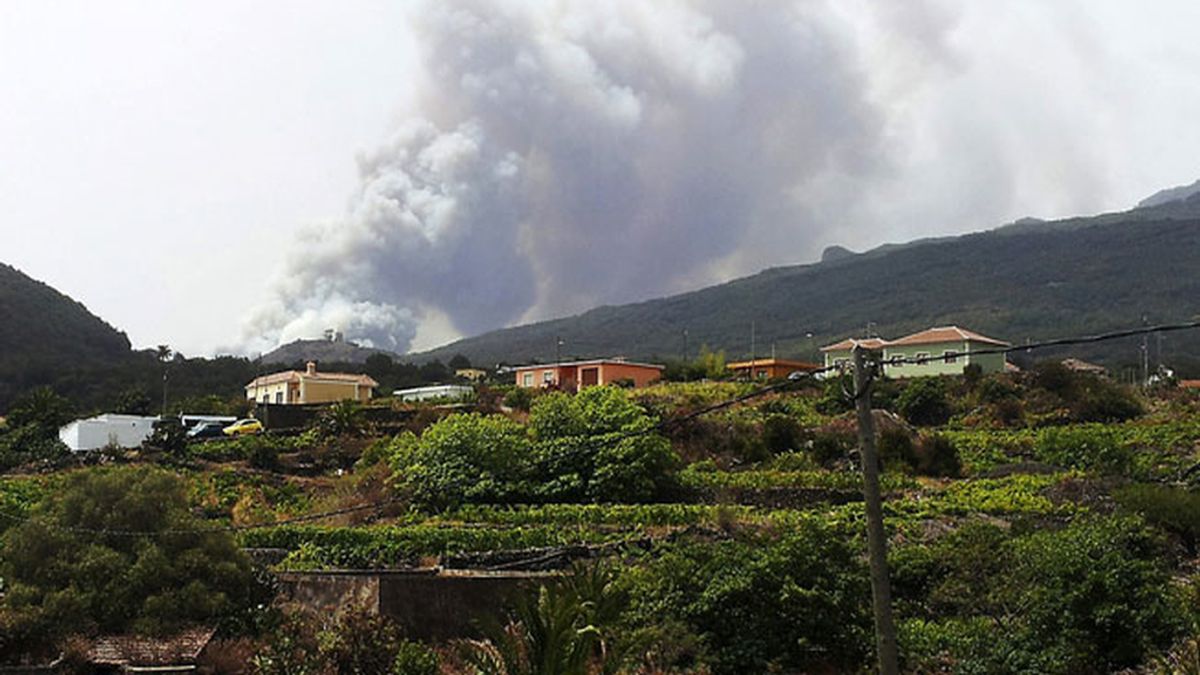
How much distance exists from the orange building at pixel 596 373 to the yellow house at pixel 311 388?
11.3 m

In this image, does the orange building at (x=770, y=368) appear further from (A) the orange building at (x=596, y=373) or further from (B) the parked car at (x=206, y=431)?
(B) the parked car at (x=206, y=431)

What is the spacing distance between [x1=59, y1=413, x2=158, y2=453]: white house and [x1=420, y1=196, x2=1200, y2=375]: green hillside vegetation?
6670cm

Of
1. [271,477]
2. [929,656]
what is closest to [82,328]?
[271,477]

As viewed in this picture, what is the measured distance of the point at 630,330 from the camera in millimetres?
158000

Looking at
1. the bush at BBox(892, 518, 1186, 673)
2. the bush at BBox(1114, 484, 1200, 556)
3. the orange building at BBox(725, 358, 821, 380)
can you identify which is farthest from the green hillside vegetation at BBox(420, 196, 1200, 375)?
the bush at BBox(892, 518, 1186, 673)

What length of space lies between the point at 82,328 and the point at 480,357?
58.6 meters

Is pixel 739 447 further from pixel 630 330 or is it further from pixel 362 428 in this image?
pixel 630 330

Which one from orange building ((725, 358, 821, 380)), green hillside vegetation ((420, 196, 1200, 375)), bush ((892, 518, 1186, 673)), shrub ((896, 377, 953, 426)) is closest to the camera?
bush ((892, 518, 1186, 673))

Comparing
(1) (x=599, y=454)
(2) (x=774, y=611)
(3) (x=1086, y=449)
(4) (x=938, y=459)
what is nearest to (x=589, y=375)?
(4) (x=938, y=459)

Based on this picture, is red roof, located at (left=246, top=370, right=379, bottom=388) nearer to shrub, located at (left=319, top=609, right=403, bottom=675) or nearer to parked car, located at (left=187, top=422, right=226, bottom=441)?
parked car, located at (left=187, top=422, right=226, bottom=441)

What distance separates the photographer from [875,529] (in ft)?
32.8

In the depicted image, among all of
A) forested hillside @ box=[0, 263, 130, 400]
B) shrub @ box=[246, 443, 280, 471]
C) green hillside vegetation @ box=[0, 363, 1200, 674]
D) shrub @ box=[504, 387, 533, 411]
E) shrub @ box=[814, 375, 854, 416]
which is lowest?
green hillside vegetation @ box=[0, 363, 1200, 674]

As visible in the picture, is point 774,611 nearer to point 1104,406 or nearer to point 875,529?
point 875,529

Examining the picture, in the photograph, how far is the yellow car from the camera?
4981 centimetres
